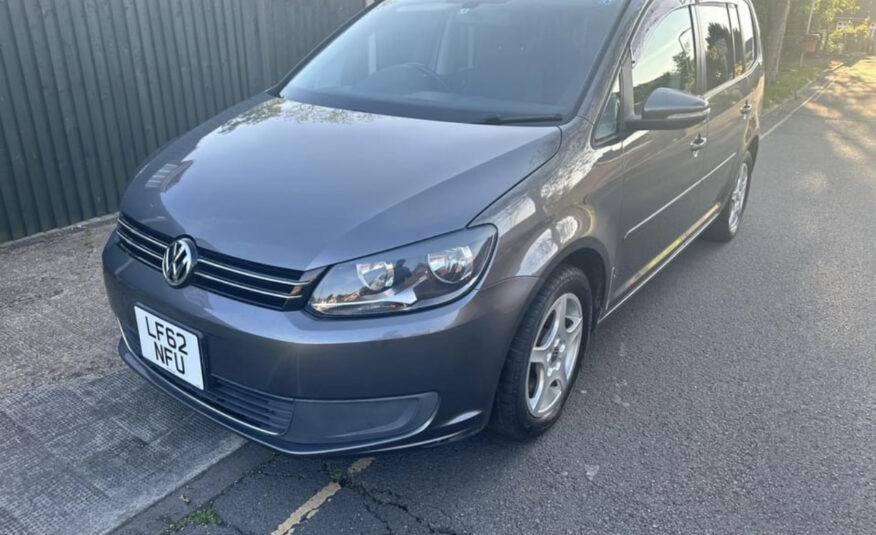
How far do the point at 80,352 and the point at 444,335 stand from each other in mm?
2170

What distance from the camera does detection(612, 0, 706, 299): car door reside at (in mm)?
3082

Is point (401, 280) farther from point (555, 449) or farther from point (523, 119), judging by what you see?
point (555, 449)

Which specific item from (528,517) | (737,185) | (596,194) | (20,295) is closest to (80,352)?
(20,295)

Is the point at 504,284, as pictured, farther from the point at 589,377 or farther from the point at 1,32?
the point at 1,32

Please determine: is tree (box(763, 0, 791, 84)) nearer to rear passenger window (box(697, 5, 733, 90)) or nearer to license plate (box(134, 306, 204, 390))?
rear passenger window (box(697, 5, 733, 90))

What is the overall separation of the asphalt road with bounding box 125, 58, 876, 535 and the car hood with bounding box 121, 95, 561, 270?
839 millimetres

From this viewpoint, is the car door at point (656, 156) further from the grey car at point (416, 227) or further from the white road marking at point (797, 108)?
the white road marking at point (797, 108)

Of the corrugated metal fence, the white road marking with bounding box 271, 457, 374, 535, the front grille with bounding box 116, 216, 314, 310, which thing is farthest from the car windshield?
the corrugated metal fence

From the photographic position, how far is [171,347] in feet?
7.78

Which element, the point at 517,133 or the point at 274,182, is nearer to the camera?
the point at 274,182

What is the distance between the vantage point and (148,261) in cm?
249

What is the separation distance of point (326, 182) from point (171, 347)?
771mm

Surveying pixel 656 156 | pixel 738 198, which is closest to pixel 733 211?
pixel 738 198

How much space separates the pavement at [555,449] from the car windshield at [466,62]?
4.50 feet
